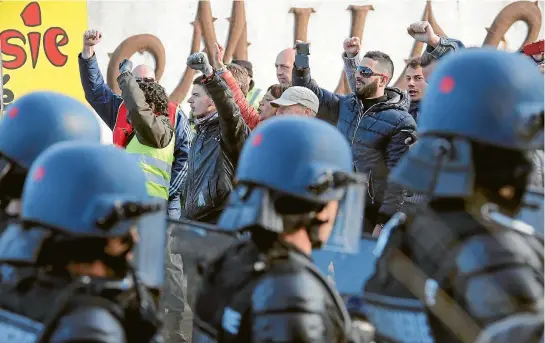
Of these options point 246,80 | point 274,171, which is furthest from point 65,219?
point 246,80

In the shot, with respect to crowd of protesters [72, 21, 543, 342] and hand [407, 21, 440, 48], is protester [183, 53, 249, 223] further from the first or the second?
hand [407, 21, 440, 48]

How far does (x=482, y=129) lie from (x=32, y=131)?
5.85 feet

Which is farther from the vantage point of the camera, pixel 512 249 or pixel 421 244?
pixel 421 244

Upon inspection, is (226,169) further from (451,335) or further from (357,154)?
(451,335)

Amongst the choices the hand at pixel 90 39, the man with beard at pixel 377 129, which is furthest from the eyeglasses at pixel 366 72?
the hand at pixel 90 39

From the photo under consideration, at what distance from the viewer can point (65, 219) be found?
9.51 feet

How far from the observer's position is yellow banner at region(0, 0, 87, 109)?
8.94 meters

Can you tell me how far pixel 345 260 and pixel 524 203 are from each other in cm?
112

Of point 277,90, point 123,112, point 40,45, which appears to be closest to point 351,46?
point 277,90

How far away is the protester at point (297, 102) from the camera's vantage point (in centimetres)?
654

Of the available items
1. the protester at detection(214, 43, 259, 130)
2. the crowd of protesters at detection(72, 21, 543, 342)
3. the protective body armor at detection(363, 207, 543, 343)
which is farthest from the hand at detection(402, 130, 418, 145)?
the protective body armor at detection(363, 207, 543, 343)

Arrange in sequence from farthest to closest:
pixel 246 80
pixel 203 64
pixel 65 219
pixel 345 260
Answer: pixel 246 80 < pixel 203 64 < pixel 345 260 < pixel 65 219

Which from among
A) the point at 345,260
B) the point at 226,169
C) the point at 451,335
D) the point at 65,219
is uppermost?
the point at 65,219

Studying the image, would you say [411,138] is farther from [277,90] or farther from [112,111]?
[112,111]
